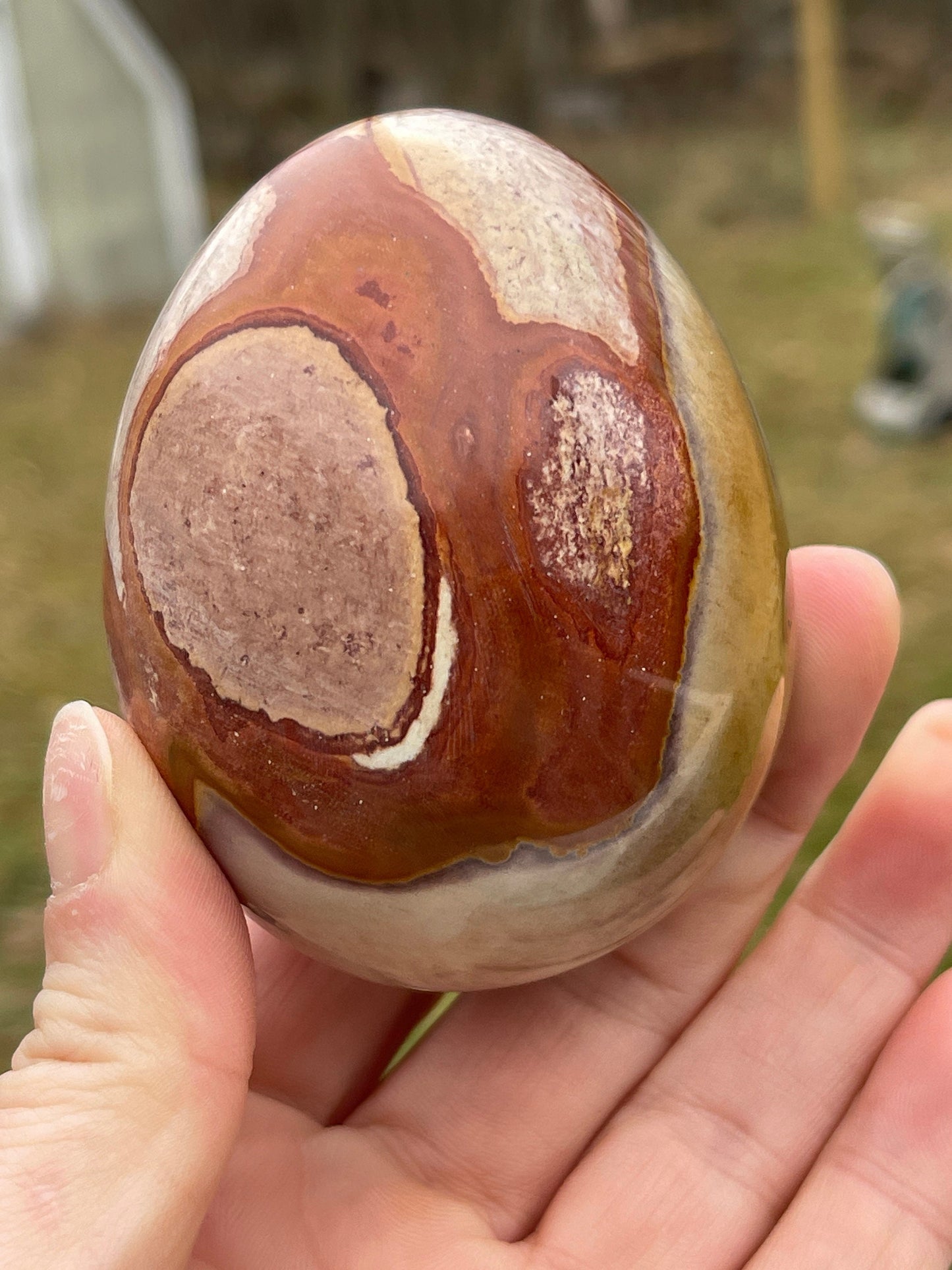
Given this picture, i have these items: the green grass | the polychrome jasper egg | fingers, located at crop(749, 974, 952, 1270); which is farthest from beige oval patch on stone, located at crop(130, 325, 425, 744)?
the green grass

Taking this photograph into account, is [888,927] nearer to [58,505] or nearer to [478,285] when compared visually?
[478,285]

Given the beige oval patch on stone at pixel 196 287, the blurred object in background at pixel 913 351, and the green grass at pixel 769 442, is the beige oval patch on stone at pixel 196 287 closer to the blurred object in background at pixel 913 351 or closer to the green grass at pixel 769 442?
the green grass at pixel 769 442

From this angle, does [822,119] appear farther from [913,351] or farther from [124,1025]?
[124,1025]

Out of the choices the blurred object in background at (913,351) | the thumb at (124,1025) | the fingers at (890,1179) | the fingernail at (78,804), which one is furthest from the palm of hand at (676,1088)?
the blurred object in background at (913,351)

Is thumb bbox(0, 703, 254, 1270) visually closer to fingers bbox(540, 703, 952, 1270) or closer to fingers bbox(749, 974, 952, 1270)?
fingers bbox(540, 703, 952, 1270)

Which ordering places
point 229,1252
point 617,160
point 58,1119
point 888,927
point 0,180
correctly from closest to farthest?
point 58,1119
point 229,1252
point 888,927
point 0,180
point 617,160

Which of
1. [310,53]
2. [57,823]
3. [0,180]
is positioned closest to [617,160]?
[310,53]
